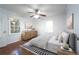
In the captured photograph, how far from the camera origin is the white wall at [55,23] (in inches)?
63.4

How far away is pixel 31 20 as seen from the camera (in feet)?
5.35

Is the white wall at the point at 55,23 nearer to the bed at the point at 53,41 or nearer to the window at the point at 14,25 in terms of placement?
the bed at the point at 53,41

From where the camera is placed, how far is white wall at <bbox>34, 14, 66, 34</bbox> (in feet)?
5.28

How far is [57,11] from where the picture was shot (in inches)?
63.4

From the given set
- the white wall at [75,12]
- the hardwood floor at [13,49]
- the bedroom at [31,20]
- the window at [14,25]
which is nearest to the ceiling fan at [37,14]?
the bedroom at [31,20]

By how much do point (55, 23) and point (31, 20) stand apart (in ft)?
1.48

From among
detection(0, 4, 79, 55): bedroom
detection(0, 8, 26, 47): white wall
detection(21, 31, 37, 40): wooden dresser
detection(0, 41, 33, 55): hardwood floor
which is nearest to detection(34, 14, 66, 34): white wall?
detection(0, 4, 79, 55): bedroom

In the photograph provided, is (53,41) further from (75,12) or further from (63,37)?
(75,12)

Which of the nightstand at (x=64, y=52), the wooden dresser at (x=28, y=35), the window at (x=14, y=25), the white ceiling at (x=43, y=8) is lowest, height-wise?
the nightstand at (x=64, y=52)

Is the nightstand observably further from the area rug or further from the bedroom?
the bedroom

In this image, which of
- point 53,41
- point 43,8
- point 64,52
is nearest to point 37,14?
point 43,8

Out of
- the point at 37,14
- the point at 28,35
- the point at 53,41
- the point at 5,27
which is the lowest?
the point at 53,41
